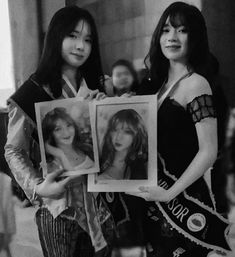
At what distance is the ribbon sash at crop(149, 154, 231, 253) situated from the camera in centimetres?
98

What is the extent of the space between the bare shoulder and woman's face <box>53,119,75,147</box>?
31 cm

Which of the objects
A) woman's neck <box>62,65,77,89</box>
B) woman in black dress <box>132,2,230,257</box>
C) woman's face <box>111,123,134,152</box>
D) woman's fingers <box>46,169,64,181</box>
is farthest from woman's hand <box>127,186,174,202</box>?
woman's neck <box>62,65,77,89</box>

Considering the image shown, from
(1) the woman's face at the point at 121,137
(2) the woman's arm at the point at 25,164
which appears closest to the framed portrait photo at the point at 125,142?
(1) the woman's face at the point at 121,137

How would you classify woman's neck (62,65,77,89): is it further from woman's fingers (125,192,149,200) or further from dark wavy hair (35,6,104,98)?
woman's fingers (125,192,149,200)

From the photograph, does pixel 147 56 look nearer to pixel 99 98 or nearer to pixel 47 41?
pixel 99 98

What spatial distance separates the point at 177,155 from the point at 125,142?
136 millimetres

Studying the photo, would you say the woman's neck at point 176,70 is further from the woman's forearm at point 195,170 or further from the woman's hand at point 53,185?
the woman's hand at point 53,185

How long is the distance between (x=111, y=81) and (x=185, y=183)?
313 millimetres

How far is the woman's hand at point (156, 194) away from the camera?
1.01 metres

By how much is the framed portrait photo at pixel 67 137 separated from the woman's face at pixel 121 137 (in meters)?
0.05

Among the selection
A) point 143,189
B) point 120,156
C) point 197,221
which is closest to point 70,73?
point 120,156

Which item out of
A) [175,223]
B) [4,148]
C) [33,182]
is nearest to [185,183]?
[175,223]

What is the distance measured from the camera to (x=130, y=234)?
3.44 ft

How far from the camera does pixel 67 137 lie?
3.58 ft
